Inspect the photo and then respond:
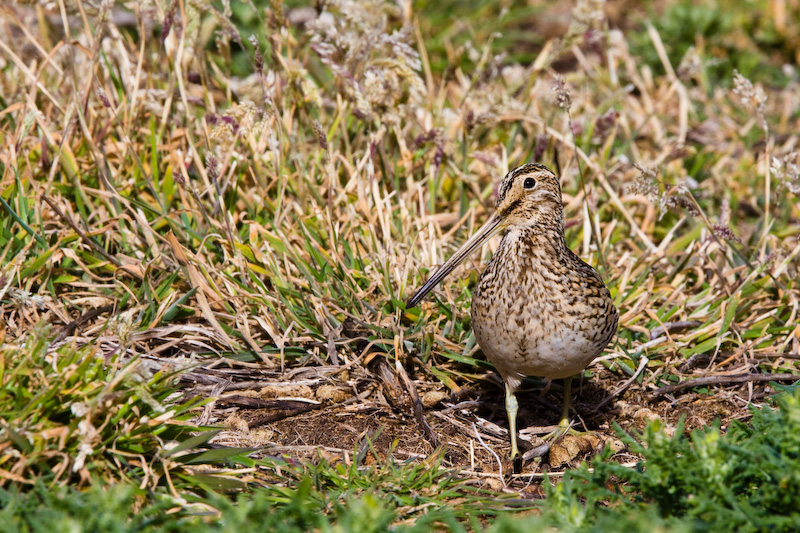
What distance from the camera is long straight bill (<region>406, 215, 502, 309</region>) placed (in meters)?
4.05

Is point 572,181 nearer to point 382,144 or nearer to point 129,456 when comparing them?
point 382,144

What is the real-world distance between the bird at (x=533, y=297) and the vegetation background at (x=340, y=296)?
0.42 meters

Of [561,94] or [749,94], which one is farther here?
[749,94]

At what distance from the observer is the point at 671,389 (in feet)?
14.4

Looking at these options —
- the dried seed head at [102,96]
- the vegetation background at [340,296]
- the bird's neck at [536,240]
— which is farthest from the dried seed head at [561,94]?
the dried seed head at [102,96]

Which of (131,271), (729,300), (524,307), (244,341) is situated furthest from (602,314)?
(131,271)

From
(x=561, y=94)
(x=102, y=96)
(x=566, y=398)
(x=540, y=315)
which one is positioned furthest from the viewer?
(x=102, y=96)

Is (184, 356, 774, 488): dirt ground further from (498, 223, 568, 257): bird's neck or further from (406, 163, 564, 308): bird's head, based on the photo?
(498, 223, 568, 257): bird's neck

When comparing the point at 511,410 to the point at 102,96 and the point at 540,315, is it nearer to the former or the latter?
the point at 540,315

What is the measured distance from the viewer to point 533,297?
12.3 feet

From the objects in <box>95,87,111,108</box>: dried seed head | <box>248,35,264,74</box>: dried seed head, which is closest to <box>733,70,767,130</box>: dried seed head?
<box>248,35,264,74</box>: dried seed head

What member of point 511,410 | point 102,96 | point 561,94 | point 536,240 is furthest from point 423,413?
point 102,96

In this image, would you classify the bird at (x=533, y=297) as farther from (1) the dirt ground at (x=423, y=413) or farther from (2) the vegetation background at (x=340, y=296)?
(2) the vegetation background at (x=340, y=296)

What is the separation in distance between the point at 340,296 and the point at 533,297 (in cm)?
110
